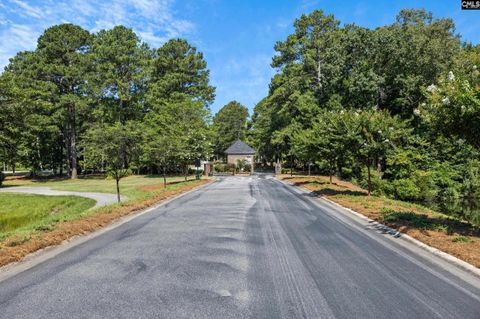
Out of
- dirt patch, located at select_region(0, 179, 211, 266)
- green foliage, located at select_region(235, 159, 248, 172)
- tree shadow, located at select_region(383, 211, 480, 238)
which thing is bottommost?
tree shadow, located at select_region(383, 211, 480, 238)

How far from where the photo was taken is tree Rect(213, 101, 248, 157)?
284 feet

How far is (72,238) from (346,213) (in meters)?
9.67

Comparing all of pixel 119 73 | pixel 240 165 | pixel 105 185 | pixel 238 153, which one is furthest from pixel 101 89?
pixel 238 153

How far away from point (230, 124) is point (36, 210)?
75.4 meters

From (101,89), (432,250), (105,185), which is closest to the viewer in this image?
(432,250)

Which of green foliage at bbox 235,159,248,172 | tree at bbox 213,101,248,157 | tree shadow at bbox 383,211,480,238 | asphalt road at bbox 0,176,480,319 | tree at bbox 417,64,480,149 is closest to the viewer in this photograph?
asphalt road at bbox 0,176,480,319

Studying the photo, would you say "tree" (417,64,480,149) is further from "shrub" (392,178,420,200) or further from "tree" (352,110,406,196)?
"shrub" (392,178,420,200)

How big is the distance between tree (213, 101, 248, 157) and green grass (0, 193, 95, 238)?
64.6 m

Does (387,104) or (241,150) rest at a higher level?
(387,104)

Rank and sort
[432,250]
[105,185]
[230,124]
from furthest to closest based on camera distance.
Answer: [230,124]
[105,185]
[432,250]

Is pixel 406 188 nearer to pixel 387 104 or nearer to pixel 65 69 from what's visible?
pixel 387 104

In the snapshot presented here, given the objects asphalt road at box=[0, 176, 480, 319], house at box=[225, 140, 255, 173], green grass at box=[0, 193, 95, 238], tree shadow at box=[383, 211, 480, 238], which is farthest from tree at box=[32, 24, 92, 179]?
tree shadow at box=[383, 211, 480, 238]

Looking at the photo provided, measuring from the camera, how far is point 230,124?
297ft

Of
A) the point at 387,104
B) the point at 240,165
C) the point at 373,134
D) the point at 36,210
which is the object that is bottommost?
the point at 36,210
